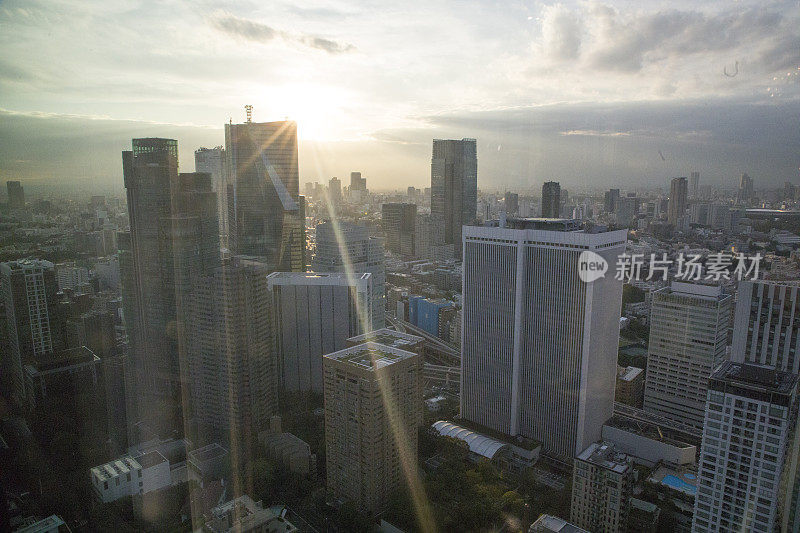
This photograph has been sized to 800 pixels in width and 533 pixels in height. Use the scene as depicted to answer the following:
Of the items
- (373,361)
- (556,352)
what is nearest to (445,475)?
(373,361)

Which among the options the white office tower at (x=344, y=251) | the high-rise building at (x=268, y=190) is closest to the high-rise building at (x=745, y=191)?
the white office tower at (x=344, y=251)

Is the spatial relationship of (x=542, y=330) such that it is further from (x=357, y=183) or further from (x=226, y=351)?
(x=357, y=183)

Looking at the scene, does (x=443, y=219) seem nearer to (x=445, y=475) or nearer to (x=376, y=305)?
(x=376, y=305)

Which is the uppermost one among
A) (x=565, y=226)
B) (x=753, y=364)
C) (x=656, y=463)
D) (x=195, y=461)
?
(x=565, y=226)

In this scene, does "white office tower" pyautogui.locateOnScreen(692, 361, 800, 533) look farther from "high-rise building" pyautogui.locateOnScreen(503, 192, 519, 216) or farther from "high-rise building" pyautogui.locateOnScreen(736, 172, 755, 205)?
"high-rise building" pyautogui.locateOnScreen(503, 192, 519, 216)

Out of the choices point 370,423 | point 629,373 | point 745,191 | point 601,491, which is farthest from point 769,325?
point 629,373

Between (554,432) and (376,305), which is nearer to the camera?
(554,432)

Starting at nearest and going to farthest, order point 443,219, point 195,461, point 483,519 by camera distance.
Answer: point 483,519, point 195,461, point 443,219

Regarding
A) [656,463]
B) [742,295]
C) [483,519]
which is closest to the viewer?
[742,295]
